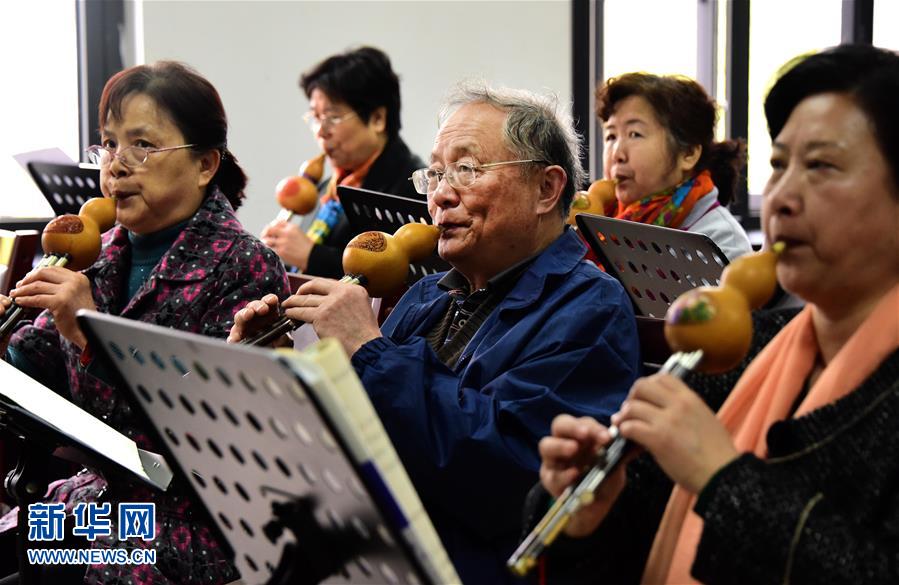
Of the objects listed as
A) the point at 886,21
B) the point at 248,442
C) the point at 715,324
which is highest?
the point at 886,21

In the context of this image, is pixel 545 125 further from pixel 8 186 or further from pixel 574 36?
pixel 574 36

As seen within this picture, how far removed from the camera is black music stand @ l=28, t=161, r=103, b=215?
2.83 meters

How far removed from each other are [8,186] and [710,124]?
2.47 meters

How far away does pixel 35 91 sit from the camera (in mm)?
4191

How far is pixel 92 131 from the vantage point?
4.26m

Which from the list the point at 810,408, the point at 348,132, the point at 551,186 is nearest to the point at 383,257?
the point at 551,186

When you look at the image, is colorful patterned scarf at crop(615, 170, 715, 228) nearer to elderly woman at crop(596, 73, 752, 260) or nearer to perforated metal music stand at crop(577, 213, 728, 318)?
elderly woman at crop(596, 73, 752, 260)

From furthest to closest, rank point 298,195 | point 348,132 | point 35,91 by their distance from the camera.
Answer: point 35,91, point 348,132, point 298,195

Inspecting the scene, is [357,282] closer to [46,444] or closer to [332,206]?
[46,444]

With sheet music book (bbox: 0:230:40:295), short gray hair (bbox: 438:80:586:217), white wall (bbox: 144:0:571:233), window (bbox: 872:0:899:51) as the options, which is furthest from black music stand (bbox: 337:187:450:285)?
window (bbox: 872:0:899:51)

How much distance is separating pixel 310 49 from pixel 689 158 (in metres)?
1.97

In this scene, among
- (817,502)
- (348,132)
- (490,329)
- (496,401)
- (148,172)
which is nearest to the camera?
(817,502)

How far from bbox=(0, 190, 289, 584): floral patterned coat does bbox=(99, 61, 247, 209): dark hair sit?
113 mm

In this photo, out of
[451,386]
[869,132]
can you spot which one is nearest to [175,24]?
[451,386]
